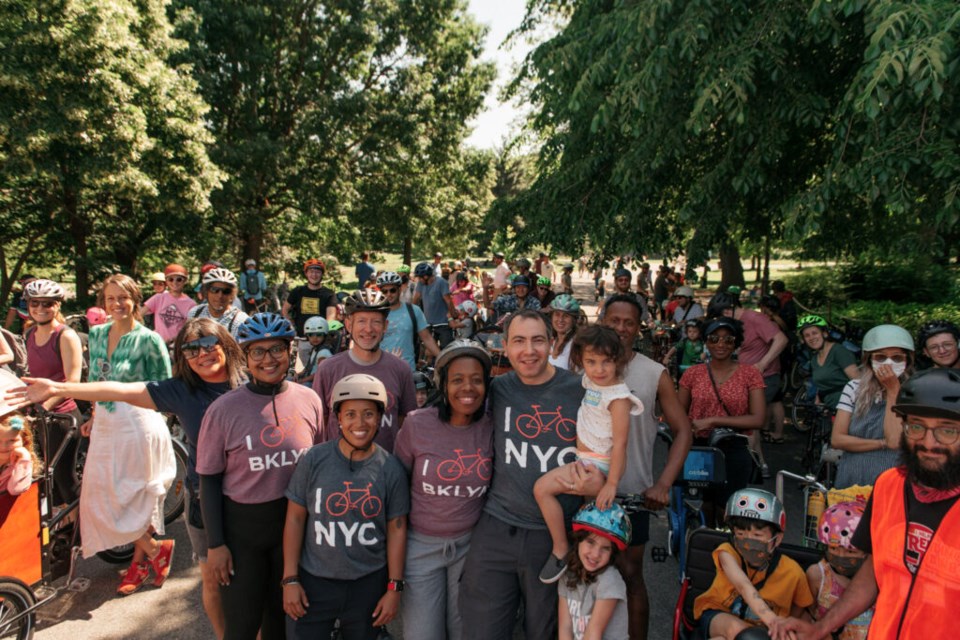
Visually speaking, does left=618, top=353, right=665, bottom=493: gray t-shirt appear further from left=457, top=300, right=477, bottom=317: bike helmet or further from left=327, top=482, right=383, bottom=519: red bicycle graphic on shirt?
left=457, top=300, right=477, bottom=317: bike helmet

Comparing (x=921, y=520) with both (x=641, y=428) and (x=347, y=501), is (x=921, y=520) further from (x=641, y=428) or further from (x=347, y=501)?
(x=347, y=501)

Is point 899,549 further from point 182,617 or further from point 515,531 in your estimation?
point 182,617

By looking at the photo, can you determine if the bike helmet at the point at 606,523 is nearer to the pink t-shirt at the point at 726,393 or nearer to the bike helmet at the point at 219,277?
the pink t-shirt at the point at 726,393

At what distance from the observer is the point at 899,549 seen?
87.5 inches

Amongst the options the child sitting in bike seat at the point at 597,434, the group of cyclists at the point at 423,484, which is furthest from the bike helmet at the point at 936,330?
the child sitting in bike seat at the point at 597,434

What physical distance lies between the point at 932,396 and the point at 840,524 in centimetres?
109

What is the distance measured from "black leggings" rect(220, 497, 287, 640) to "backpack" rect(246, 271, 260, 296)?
10.5 metres

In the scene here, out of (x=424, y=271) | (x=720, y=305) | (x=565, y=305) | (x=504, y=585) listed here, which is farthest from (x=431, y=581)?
(x=424, y=271)

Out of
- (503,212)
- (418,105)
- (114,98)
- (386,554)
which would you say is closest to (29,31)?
(114,98)

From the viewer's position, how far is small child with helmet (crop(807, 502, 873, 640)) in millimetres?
2934

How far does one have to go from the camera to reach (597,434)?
2969 mm

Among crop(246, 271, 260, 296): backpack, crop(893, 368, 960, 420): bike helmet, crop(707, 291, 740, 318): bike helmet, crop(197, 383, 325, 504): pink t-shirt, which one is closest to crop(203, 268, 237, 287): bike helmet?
crop(197, 383, 325, 504): pink t-shirt

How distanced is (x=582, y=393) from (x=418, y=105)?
1923 cm

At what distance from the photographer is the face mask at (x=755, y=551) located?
9.83ft
